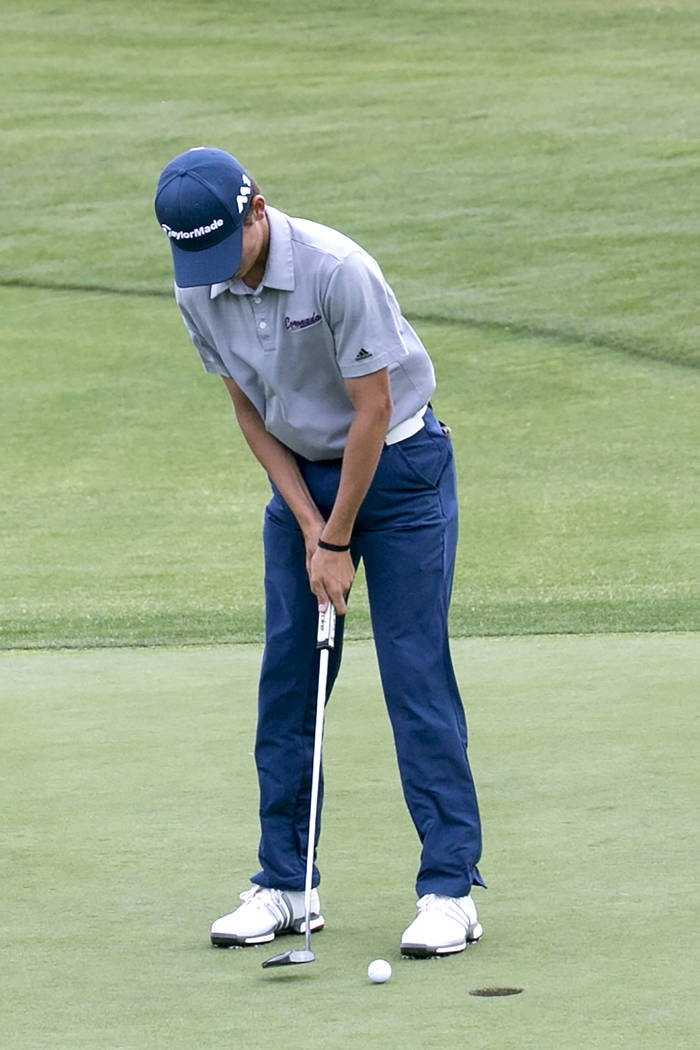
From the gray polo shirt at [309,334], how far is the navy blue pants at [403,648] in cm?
11

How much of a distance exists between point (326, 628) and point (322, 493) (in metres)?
0.26

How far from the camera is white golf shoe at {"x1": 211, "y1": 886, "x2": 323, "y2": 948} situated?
348 centimetres

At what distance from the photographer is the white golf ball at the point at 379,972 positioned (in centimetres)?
314

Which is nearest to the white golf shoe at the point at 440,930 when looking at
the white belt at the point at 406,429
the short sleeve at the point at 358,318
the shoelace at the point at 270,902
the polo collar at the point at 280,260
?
the shoelace at the point at 270,902

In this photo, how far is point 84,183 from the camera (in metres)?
19.5

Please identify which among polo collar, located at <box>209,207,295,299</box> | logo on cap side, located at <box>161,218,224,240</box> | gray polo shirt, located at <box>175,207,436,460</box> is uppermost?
logo on cap side, located at <box>161,218,224,240</box>

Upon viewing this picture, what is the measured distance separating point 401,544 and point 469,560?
5.26 m

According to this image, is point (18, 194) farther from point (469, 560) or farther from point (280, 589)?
point (280, 589)

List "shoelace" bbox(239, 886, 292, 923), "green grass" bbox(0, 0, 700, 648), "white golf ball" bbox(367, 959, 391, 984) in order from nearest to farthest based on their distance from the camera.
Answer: "white golf ball" bbox(367, 959, 391, 984) → "shoelace" bbox(239, 886, 292, 923) → "green grass" bbox(0, 0, 700, 648)

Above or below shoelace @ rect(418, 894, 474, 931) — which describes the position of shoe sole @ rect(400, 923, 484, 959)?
below

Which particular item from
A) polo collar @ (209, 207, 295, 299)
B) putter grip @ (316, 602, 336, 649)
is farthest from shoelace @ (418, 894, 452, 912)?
polo collar @ (209, 207, 295, 299)

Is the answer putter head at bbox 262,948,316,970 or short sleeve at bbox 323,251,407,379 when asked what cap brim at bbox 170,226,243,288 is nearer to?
short sleeve at bbox 323,251,407,379

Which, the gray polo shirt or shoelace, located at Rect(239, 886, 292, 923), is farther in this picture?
shoelace, located at Rect(239, 886, 292, 923)

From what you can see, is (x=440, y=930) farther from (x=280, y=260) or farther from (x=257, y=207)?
(x=257, y=207)
